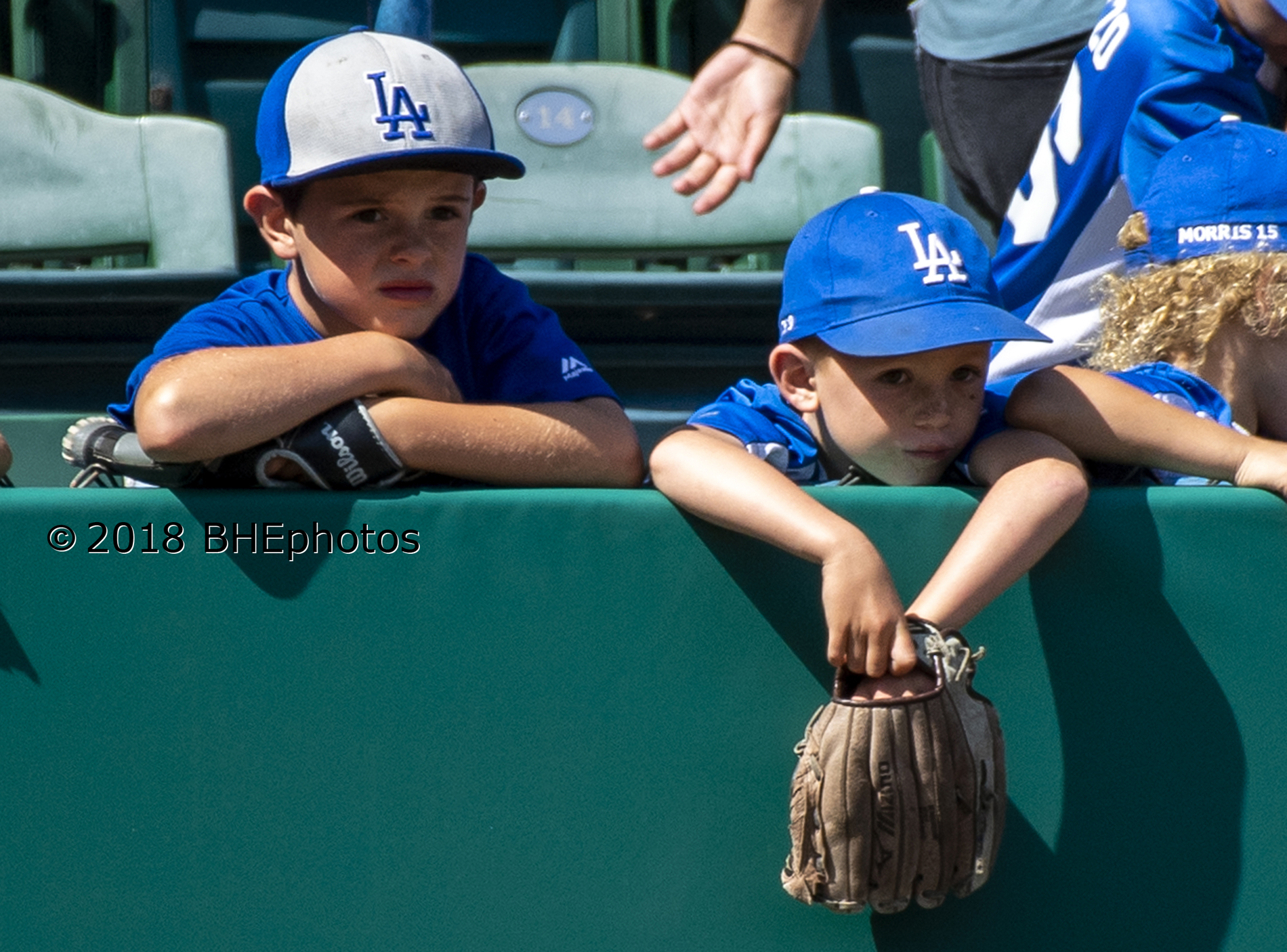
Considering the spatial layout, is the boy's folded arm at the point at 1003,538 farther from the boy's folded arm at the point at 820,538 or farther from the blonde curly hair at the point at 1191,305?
the blonde curly hair at the point at 1191,305

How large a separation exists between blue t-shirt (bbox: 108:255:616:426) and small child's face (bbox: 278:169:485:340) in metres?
0.10

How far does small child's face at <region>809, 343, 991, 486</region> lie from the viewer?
1.63 metres

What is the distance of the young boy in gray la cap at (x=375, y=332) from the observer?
150 centimetres

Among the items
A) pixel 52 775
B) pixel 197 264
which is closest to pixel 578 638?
pixel 52 775

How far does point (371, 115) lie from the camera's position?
5.54 ft

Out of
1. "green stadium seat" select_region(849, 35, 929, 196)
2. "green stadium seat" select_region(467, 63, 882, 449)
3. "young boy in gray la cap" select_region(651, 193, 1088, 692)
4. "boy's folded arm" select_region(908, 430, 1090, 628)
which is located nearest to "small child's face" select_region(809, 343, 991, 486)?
"young boy in gray la cap" select_region(651, 193, 1088, 692)

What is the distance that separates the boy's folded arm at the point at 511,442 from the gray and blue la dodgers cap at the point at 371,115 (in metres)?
0.31

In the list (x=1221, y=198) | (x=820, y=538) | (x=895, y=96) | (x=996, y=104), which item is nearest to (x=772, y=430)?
(x=820, y=538)

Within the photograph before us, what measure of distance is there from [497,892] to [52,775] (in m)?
0.46

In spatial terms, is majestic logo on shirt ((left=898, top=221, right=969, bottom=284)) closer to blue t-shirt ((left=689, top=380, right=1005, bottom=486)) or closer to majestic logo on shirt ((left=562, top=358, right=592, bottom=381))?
blue t-shirt ((left=689, top=380, right=1005, bottom=486))

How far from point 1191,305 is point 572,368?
0.84 meters

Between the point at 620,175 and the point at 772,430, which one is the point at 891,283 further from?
the point at 620,175

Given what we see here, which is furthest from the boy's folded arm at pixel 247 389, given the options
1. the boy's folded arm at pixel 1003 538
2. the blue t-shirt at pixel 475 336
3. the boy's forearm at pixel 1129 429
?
the boy's forearm at pixel 1129 429

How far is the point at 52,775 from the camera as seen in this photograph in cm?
145
